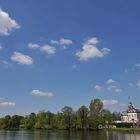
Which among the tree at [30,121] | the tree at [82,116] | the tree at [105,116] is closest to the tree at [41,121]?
the tree at [30,121]

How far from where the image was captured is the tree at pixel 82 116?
14500cm

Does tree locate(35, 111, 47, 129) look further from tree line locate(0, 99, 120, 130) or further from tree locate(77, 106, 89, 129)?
tree locate(77, 106, 89, 129)

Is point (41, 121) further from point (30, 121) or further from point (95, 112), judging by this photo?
point (95, 112)

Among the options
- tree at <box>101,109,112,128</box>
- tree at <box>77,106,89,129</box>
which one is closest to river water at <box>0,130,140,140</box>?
tree at <box>77,106,89,129</box>

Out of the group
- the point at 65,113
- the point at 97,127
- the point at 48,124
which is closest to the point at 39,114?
the point at 48,124

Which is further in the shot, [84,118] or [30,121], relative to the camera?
[30,121]

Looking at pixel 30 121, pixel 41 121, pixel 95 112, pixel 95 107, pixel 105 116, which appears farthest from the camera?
pixel 30 121

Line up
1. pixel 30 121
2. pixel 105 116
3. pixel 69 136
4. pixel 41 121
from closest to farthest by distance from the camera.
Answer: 1. pixel 69 136
2. pixel 105 116
3. pixel 41 121
4. pixel 30 121

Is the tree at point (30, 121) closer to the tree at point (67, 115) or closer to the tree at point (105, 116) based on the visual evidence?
the tree at point (67, 115)

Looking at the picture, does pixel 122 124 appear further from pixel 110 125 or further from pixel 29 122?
pixel 29 122

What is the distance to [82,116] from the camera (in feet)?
477

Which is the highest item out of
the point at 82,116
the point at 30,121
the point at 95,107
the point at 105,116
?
the point at 95,107

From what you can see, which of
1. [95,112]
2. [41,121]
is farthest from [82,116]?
[41,121]

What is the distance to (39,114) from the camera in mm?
173250
